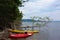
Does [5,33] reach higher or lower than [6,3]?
lower

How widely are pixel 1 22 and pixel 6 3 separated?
53.3 inches

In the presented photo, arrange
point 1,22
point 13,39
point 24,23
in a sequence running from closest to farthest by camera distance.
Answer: point 13,39, point 1,22, point 24,23

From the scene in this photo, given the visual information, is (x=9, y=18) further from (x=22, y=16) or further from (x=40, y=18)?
(x=40, y=18)

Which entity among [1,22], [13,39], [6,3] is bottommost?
[13,39]

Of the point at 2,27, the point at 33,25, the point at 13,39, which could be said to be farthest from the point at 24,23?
the point at 13,39

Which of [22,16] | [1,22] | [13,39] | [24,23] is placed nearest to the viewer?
[13,39]

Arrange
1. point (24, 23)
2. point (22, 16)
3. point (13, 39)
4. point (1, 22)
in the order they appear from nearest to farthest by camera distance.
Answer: point (13, 39)
point (1, 22)
point (22, 16)
point (24, 23)

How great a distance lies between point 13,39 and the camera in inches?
526

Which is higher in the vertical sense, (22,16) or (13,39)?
(22,16)

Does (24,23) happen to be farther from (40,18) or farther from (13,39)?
(13,39)

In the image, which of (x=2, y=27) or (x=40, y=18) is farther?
(x=40, y=18)

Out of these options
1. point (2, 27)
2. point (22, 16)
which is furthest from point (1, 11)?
point (22, 16)

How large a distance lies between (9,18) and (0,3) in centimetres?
140

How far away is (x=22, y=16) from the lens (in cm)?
1950
